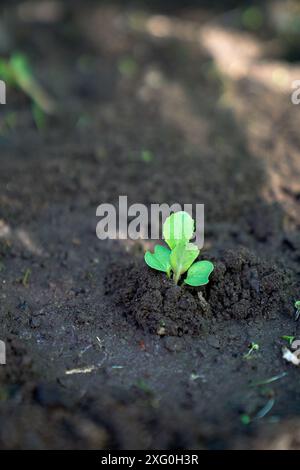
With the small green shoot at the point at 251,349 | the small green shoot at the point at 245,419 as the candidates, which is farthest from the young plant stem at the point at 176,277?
the small green shoot at the point at 245,419

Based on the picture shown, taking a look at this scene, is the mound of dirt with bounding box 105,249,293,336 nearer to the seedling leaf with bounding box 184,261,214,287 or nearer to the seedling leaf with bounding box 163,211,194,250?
the seedling leaf with bounding box 184,261,214,287

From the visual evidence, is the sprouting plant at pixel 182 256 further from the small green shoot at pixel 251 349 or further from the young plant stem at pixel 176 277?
the small green shoot at pixel 251 349

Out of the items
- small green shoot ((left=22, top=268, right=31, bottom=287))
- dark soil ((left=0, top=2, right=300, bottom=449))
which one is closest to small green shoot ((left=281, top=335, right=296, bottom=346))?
dark soil ((left=0, top=2, right=300, bottom=449))

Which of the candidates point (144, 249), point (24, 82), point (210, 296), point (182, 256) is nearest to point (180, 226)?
point (182, 256)

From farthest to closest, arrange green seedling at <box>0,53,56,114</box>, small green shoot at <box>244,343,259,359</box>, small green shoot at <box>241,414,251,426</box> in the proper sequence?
1. green seedling at <box>0,53,56,114</box>
2. small green shoot at <box>244,343,259,359</box>
3. small green shoot at <box>241,414,251,426</box>

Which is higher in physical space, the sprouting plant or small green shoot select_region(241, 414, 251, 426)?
the sprouting plant
